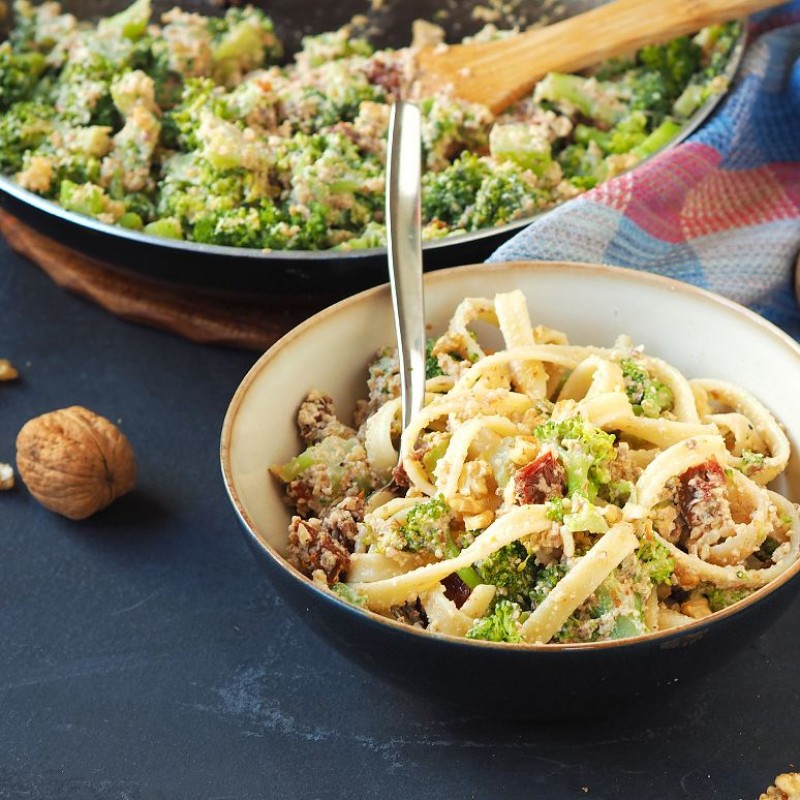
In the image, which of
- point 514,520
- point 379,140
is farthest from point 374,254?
point 514,520

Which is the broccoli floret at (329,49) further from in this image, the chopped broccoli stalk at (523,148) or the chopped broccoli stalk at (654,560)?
the chopped broccoli stalk at (654,560)

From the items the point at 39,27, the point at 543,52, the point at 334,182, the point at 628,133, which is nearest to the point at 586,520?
the point at 334,182

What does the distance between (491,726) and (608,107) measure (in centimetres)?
212

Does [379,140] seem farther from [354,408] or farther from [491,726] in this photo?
[491,726]

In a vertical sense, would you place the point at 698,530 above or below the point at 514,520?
below

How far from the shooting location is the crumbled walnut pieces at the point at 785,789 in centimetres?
211

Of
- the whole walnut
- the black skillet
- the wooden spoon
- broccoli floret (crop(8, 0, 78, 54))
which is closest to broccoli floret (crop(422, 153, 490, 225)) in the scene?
the black skillet

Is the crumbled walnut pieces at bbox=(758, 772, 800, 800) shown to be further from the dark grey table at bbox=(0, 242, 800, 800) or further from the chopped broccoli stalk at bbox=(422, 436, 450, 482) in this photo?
the chopped broccoli stalk at bbox=(422, 436, 450, 482)

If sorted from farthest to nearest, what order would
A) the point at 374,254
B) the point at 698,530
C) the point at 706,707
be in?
the point at 374,254
the point at 706,707
the point at 698,530

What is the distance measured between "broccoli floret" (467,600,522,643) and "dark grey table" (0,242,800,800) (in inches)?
13.8

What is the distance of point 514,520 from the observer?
6.67ft

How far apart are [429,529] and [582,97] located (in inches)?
77.3

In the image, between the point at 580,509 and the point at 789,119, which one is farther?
the point at 789,119

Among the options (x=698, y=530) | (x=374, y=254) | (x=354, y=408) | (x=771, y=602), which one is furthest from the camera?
(x=374, y=254)
